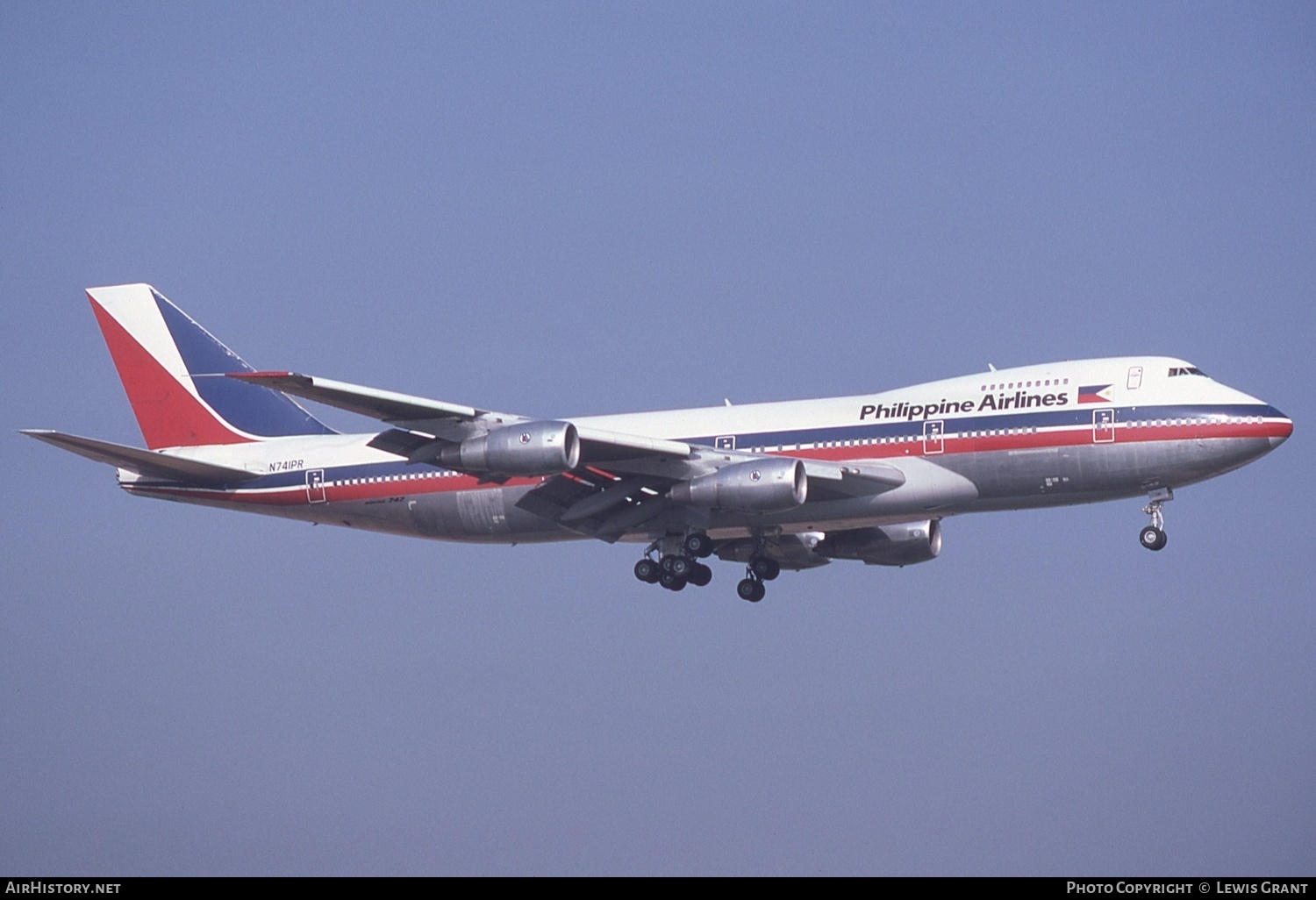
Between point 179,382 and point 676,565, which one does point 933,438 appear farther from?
point 179,382

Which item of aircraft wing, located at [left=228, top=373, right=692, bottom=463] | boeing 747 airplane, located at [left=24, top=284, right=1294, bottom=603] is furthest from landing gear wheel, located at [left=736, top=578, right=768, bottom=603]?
aircraft wing, located at [left=228, top=373, right=692, bottom=463]

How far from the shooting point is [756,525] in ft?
169

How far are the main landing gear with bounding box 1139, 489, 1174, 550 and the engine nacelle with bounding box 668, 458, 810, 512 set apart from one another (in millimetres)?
9454

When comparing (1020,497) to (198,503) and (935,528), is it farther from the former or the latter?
(198,503)

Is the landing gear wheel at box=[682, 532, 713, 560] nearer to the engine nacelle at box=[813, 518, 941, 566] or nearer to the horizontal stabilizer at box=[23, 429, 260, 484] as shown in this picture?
the engine nacelle at box=[813, 518, 941, 566]

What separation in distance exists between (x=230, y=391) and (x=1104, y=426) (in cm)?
2819

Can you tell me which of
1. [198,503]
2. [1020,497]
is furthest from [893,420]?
[198,503]

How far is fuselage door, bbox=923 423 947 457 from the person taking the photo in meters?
49.1

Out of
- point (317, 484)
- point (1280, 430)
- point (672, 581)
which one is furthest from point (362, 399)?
point (1280, 430)

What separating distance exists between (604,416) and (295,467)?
32.5 feet

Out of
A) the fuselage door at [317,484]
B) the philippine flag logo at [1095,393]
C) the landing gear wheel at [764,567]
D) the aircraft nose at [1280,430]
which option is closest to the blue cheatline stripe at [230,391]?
the fuselage door at [317,484]

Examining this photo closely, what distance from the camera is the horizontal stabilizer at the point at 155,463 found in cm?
5062

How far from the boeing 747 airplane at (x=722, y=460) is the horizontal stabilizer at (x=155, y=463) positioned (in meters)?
0.08

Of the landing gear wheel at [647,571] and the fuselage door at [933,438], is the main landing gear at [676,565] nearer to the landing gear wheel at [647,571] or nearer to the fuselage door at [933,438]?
the landing gear wheel at [647,571]
